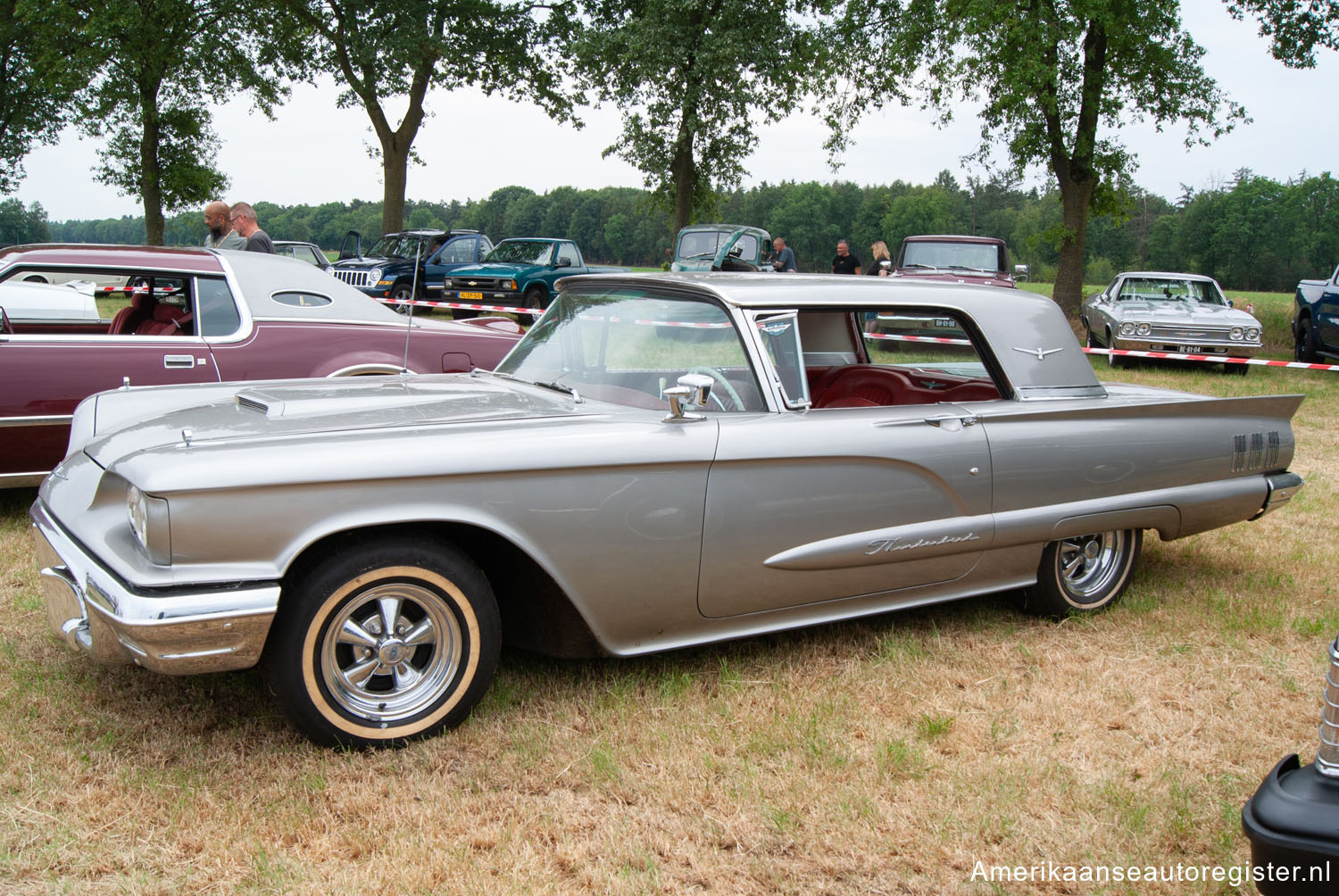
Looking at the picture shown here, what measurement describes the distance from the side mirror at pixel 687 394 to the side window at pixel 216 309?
10.8 ft

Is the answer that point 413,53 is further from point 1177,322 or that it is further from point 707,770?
point 707,770

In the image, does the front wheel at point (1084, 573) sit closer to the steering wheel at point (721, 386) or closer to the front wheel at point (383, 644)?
the steering wheel at point (721, 386)

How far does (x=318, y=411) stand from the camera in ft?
10.5

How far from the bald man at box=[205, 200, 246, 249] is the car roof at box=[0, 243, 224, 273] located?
225 cm

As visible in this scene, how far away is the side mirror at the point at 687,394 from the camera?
9.99 ft

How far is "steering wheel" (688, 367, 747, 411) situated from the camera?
3.40 m

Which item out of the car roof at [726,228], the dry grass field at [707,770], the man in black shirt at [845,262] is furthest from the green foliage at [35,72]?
the dry grass field at [707,770]

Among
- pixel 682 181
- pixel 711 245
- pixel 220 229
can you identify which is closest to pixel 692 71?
pixel 682 181

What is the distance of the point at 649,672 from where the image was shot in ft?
11.6

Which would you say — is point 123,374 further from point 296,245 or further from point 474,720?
point 296,245

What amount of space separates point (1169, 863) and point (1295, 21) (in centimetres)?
1931

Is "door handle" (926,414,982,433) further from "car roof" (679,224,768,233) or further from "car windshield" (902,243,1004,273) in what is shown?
"car roof" (679,224,768,233)

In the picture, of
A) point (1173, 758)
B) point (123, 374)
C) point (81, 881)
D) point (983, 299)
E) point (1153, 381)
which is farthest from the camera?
point (1153, 381)

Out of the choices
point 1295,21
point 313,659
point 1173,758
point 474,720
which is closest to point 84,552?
point 313,659
